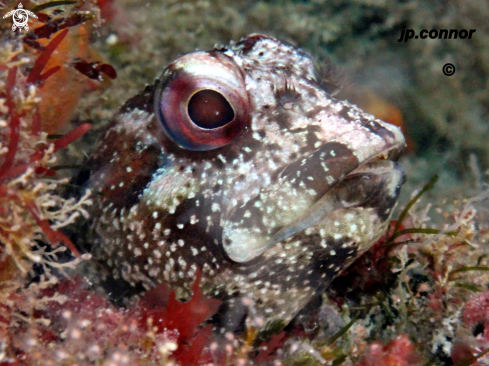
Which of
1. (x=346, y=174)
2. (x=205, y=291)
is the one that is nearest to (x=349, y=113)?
(x=346, y=174)

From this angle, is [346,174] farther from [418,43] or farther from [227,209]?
[418,43]

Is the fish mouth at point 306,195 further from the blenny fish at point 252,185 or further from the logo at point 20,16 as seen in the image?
the logo at point 20,16

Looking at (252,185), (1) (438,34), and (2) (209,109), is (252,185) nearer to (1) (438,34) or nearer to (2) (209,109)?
(2) (209,109)

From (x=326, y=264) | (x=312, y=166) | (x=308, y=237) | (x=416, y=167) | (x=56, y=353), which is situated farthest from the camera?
(x=416, y=167)

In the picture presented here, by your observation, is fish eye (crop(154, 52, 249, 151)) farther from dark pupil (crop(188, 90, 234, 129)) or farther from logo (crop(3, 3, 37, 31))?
logo (crop(3, 3, 37, 31))

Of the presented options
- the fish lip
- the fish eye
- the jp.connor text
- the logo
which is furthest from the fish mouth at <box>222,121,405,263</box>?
the jp.connor text

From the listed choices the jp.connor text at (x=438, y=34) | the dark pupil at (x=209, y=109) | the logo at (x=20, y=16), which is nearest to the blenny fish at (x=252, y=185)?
the dark pupil at (x=209, y=109)

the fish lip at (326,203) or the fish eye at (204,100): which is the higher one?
the fish eye at (204,100)
